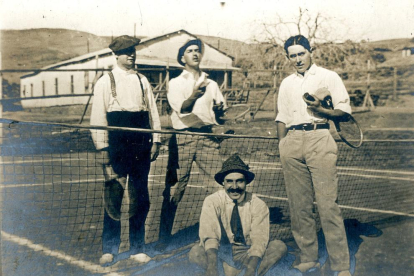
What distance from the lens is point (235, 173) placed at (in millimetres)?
4551

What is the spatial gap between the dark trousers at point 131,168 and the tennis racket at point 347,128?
1.83 m

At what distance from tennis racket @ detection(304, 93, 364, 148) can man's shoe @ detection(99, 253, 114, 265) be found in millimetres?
2625

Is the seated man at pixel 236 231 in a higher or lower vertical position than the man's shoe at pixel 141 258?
higher

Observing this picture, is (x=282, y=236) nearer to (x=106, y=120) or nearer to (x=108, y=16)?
(x=106, y=120)

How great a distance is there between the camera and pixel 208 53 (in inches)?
232

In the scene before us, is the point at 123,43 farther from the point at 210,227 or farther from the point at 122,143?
the point at 210,227

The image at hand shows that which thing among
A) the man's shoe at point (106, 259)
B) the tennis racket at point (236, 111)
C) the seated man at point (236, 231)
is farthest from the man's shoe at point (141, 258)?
the tennis racket at point (236, 111)

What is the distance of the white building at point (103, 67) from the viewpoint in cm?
569

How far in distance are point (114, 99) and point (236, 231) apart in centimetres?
187

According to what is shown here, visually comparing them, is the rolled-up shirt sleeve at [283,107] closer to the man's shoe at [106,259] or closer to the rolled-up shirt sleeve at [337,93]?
the rolled-up shirt sleeve at [337,93]

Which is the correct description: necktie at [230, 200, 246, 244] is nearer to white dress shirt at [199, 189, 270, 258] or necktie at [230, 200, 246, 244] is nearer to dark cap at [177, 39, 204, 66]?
white dress shirt at [199, 189, 270, 258]

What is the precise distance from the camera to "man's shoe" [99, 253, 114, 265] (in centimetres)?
463

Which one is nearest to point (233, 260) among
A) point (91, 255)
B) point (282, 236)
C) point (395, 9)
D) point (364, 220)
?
point (282, 236)

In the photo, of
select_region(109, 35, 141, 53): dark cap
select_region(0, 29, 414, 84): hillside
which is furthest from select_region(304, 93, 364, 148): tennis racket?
select_region(109, 35, 141, 53): dark cap
